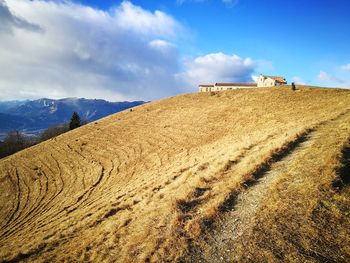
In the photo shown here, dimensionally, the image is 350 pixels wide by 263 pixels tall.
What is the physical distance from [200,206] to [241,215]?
8.22 feet

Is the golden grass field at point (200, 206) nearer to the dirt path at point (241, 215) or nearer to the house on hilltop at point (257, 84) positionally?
the dirt path at point (241, 215)

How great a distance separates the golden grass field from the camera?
10.7m

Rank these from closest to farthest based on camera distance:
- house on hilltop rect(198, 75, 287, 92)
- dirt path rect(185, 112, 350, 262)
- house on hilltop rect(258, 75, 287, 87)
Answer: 1. dirt path rect(185, 112, 350, 262)
2. house on hilltop rect(258, 75, 287, 87)
3. house on hilltop rect(198, 75, 287, 92)

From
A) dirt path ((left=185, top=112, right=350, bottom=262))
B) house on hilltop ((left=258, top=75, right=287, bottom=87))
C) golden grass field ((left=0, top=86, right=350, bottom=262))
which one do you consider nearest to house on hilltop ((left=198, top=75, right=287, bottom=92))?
house on hilltop ((left=258, top=75, right=287, bottom=87))

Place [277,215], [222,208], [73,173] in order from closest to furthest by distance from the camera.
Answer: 1. [277,215]
2. [222,208]
3. [73,173]

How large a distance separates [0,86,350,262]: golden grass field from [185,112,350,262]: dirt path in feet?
0.15

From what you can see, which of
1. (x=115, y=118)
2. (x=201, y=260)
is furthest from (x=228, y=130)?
(x=115, y=118)

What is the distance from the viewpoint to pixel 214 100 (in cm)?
5838

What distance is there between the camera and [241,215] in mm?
12617

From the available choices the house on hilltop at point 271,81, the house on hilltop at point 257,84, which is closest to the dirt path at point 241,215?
the house on hilltop at point 257,84

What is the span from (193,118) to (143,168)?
20243mm

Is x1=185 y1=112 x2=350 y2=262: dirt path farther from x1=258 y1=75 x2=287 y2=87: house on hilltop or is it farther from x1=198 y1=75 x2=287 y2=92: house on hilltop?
x1=258 y1=75 x2=287 y2=87: house on hilltop

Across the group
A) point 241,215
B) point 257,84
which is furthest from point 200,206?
point 257,84

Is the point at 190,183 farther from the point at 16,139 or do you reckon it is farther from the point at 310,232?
the point at 16,139
